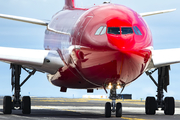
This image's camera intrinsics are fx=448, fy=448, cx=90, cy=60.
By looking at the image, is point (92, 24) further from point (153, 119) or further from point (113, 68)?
point (153, 119)

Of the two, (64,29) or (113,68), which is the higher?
(64,29)

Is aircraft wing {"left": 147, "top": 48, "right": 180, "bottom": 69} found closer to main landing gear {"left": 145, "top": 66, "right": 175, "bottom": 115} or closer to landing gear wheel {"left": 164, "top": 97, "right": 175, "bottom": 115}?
main landing gear {"left": 145, "top": 66, "right": 175, "bottom": 115}

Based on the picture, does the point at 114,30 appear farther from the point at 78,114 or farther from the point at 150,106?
the point at 150,106

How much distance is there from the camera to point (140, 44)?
1792cm

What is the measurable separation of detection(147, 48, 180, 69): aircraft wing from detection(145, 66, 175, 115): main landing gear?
7.63 feet

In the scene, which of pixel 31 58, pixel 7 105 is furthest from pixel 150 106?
pixel 7 105

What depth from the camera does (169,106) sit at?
24.6 metres

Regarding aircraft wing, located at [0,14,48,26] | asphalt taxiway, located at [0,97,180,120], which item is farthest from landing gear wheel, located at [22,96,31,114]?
aircraft wing, located at [0,14,48,26]

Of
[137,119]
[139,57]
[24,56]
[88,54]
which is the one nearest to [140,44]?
[139,57]

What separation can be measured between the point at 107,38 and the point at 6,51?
629 cm

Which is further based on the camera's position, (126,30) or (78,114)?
(78,114)

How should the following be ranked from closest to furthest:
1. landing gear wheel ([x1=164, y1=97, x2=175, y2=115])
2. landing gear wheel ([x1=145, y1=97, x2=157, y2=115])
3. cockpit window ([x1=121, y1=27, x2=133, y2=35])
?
cockpit window ([x1=121, y1=27, x2=133, y2=35])
landing gear wheel ([x1=164, y1=97, x2=175, y2=115])
landing gear wheel ([x1=145, y1=97, x2=157, y2=115])

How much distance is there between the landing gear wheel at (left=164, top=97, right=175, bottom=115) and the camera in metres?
24.3

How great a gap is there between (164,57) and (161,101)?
14.0 ft
